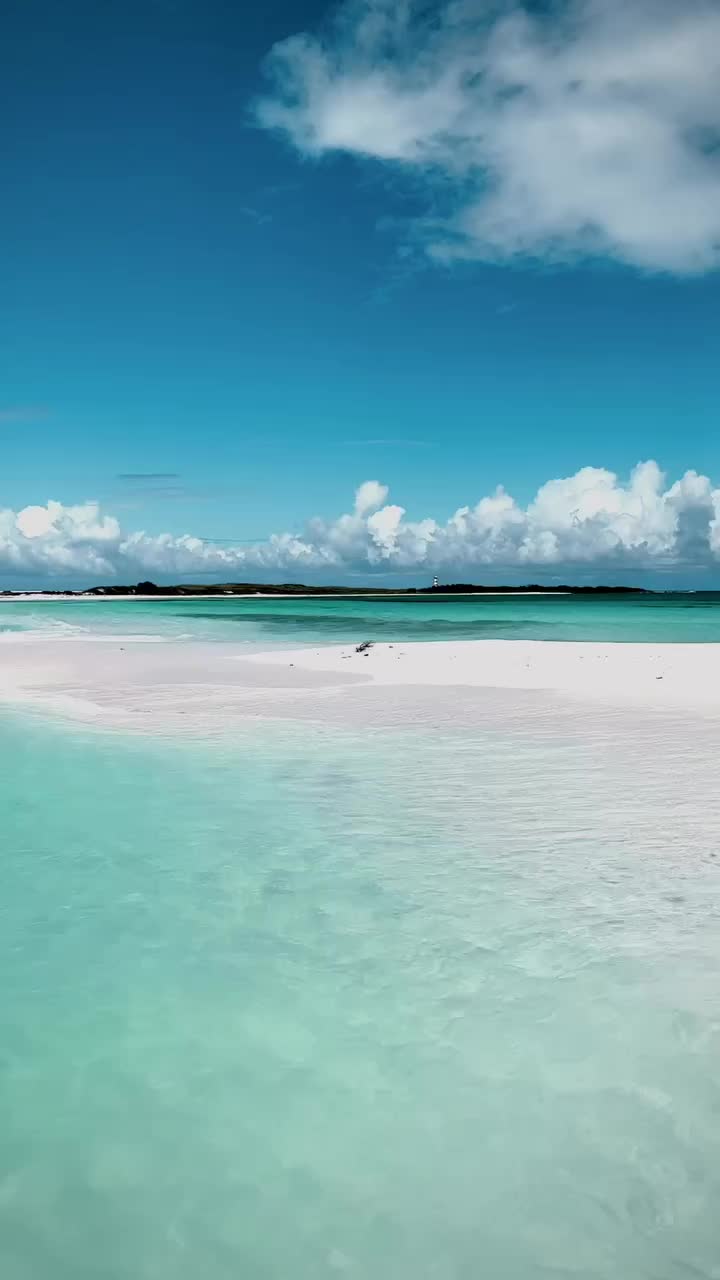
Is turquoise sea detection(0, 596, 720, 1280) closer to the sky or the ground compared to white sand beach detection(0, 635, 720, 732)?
closer to the ground

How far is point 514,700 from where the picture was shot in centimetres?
1786

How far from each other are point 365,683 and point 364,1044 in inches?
656

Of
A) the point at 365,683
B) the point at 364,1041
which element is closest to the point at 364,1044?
the point at 364,1041

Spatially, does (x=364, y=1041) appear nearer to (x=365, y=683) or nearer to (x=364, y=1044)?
(x=364, y=1044)

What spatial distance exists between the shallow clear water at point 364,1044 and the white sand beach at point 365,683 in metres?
7.15

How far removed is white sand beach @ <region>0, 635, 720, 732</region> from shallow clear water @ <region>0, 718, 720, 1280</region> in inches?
281

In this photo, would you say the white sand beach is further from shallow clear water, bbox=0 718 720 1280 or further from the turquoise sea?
shallow clear water, bbox=0 718 720 1280

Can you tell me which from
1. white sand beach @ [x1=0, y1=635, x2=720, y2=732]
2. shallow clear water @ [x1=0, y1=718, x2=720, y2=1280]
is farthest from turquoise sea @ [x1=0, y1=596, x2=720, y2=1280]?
white sand beach @ [x1=0, y1=635, x2=720, y2=732]

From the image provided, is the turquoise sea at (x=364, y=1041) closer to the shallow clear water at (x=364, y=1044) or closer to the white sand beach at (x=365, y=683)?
the shallow clear water at (x=364, y=1044)

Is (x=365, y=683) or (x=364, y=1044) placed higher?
(x=365, y=683)

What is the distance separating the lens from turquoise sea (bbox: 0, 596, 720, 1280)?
358 cm

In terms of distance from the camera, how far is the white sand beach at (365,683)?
650 inches

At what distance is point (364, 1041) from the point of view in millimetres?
4902

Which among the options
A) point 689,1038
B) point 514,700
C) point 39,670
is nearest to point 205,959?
point 689,1038
